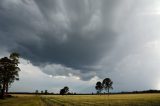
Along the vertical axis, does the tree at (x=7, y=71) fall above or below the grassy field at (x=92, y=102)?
above

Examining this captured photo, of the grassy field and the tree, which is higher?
the tree

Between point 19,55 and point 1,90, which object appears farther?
point 19,55

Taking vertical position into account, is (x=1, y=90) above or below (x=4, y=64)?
below

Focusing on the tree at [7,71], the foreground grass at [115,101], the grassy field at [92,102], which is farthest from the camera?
the tree at [7,71]

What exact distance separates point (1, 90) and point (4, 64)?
448 inches

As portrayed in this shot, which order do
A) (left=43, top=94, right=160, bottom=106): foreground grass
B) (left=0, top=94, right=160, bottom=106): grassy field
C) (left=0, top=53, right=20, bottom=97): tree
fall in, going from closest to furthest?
(left=43, top=94, right=160, bottom=106): foreground grass → (left=0, top=94, right=160, bottom=106): grassy field → (left=0, top=53, right=20, bottom=97): tree

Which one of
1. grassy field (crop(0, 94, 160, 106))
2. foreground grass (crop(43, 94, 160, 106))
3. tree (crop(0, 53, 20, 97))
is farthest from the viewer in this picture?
tree (crop(0, 53, 20, 97))

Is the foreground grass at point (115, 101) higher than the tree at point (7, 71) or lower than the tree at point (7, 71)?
lower

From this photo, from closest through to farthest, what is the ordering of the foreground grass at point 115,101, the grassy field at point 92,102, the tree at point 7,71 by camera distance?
the foreground grass at point 115,101 < the grassy field at point 92,102 < the tree at point 7,71

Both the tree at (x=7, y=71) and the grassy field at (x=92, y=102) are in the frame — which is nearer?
the grassy field at (x=92, y=102)

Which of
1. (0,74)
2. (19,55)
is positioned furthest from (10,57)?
(0,74)

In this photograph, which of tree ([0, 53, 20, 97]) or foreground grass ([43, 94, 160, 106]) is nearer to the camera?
foreground grass ([43, 94, 160, 106])

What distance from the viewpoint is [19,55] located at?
97.5m

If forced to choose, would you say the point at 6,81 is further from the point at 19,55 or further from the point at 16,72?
the point at 19,55
